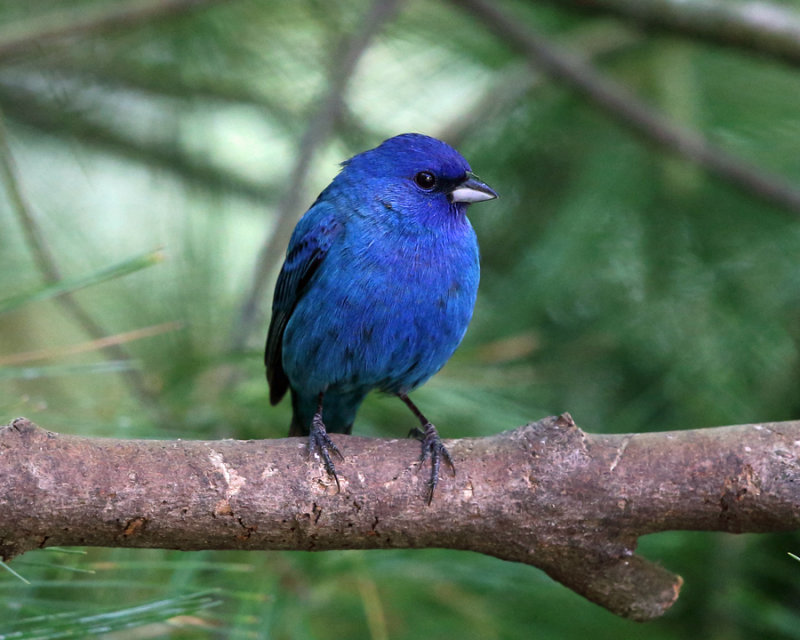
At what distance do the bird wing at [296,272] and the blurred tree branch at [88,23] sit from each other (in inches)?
48.5

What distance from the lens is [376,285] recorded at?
10.7 feet

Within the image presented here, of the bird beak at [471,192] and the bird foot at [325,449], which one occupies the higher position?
the bird beak at [471,192]

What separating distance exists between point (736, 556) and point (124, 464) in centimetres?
280

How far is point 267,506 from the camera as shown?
93.0 inches

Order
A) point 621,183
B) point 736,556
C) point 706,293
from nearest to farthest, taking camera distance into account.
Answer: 1. point 736,556
2. point 706,293
3. point 621,183

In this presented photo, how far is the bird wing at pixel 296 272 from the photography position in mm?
3490

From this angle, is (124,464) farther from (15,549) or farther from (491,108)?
(491,108)

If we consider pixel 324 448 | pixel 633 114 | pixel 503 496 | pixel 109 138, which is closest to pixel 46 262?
pixel 324 448

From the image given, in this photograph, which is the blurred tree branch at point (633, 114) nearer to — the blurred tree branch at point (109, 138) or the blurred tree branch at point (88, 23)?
the blurred tree branch at point (88, 23)

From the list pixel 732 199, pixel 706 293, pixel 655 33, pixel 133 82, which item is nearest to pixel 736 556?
pixel 706 293

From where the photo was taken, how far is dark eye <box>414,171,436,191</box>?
11.9 ft

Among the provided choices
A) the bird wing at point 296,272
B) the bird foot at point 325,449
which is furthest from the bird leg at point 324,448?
the bird wing at point 296,272

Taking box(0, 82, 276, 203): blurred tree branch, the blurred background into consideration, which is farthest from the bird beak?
box(0, 82, 276, 203): blurred tree branch

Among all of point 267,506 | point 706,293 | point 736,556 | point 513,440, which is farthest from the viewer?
point 706,293
